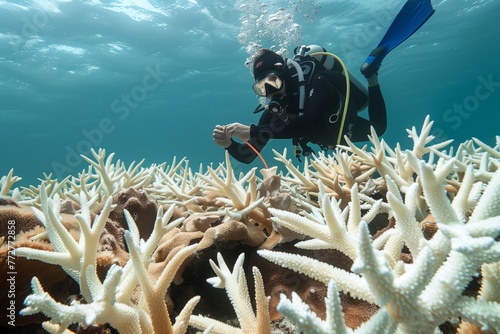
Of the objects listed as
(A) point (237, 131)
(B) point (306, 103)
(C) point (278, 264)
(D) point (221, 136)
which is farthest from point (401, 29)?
(C) point (278, 264)

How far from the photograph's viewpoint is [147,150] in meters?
92.1

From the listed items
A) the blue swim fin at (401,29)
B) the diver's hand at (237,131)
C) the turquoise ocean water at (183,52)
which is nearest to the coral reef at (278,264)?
the diver's hand at (237,131)

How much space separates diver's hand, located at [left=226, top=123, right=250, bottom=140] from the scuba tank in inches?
78.4

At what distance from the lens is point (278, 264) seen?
4.73ft

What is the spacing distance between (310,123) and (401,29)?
147 inches

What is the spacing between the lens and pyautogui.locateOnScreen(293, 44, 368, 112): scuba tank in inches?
223

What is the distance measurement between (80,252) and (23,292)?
2.00 feet

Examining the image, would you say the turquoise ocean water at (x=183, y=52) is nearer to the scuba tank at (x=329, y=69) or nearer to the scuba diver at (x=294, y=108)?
the scuba diver at (x=294, y=108)

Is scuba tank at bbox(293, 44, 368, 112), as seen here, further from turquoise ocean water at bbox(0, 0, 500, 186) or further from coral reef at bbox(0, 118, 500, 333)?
turquoise ocean water at bbox(0, 0, 500, 186)

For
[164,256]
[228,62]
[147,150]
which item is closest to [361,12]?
[228,62]

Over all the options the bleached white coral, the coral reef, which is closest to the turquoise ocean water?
the coral reef

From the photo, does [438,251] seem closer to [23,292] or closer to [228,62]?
[23,292]

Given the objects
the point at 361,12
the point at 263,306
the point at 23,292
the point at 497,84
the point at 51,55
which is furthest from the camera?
the point at 497,84

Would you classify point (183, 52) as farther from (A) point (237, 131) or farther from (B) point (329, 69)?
(A) point (237, 131)
